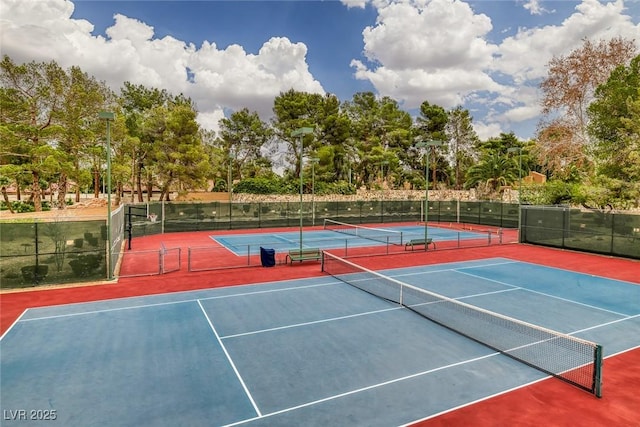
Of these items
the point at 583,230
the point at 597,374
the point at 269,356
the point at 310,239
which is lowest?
the point at 269,356

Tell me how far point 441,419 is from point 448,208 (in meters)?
40.7

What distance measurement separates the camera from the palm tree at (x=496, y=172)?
5494 centimetres

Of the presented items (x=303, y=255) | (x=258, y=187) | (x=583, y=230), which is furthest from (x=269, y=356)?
(x=258, y=187)

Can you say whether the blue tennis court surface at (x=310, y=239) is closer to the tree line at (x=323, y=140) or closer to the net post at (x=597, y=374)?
the tree line at (x=323, y=140)

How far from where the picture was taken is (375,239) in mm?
30891

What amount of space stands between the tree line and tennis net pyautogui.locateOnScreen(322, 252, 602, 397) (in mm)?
10797

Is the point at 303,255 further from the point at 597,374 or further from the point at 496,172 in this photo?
the point at 496,172

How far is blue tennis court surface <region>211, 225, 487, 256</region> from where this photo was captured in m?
26.9

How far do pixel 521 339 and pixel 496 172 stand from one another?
5014 cm

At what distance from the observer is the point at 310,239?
1206 inches

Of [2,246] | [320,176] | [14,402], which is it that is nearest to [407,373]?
[14,402]

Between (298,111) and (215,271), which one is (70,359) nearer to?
(215,271)

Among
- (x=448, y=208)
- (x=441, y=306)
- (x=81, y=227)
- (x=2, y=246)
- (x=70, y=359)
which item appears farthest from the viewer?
(x=448, y=208)

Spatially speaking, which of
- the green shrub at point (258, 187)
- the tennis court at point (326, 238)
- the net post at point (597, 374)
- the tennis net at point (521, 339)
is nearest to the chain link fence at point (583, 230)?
the tennis court at point (326, 238)
